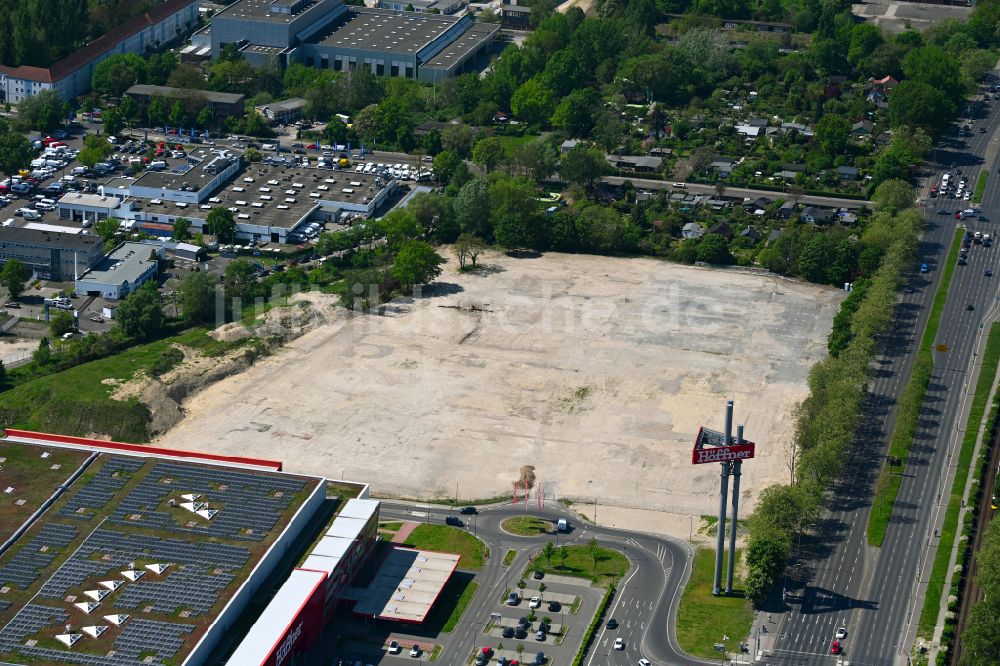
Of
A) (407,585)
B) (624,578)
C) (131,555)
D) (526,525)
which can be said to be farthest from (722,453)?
(131,555)

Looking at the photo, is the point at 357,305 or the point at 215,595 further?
the point at 357,305

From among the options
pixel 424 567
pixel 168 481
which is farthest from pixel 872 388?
pixel 168 481

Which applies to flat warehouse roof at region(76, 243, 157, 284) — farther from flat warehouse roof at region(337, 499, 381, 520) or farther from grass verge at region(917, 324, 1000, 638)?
grass verge at region(917, 324, 1000, 638)

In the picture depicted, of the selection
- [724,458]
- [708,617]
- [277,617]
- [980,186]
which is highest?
[724,458]

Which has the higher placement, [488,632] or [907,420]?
[907,420]

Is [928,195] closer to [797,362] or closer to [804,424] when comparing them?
[797,362]

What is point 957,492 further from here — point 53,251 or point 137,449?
point 53,251
